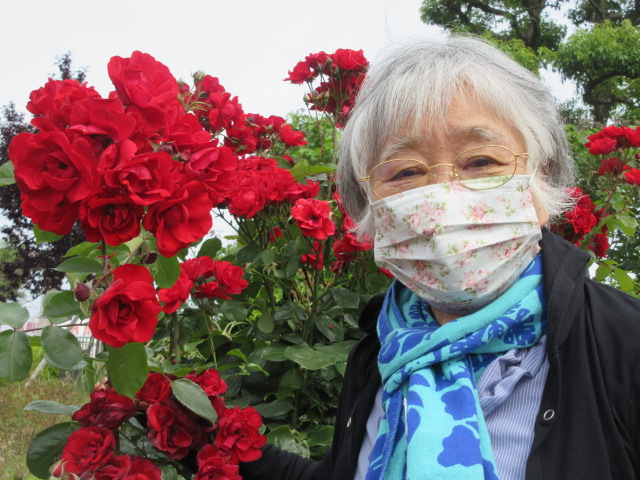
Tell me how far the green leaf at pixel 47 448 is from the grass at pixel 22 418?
55.7 inches

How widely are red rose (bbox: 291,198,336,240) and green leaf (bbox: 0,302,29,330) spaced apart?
0.89 meters

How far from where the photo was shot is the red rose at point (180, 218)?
3.17 ft

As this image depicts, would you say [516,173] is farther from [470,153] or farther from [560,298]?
[560,298]

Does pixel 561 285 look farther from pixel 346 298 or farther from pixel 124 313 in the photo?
pixel 346 298

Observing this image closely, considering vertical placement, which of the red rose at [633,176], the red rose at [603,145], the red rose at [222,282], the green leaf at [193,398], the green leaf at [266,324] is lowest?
the green leaf at [193,398]

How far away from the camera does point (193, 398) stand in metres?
1.21

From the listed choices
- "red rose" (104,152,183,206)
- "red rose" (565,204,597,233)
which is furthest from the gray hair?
"red rose" (565,204,597,233)

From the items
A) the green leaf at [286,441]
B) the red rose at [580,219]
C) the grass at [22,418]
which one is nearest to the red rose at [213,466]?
the green leaf at [286,441]

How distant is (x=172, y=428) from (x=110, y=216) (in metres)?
0.54

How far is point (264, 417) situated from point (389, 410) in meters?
0.84

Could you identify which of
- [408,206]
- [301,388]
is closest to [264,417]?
[301,388]

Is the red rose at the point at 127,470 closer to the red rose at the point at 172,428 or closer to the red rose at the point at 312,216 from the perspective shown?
the red rose at the point at 172,428

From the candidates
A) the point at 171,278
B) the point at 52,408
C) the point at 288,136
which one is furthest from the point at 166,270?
the point at 288,136

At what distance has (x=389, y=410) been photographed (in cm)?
127
